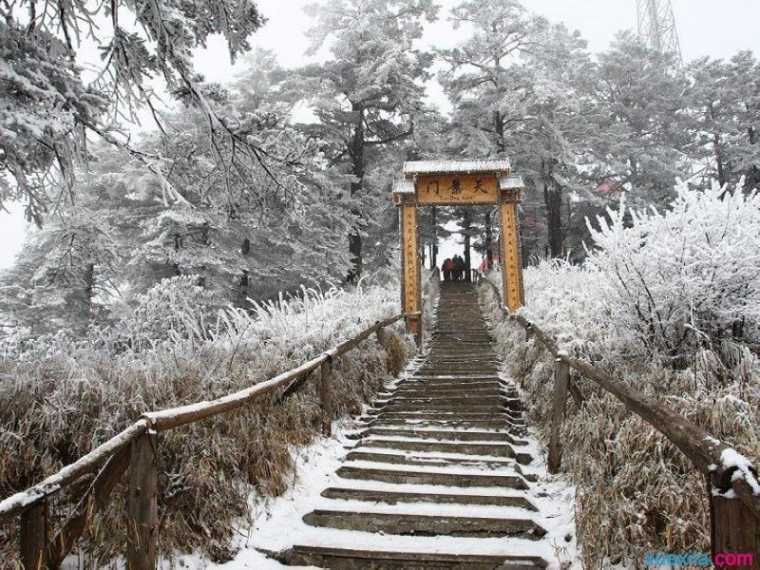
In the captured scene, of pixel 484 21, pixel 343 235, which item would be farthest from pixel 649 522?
pixel 484 21

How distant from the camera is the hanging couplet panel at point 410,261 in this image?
12742 mm

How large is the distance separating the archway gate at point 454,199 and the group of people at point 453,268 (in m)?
16.1

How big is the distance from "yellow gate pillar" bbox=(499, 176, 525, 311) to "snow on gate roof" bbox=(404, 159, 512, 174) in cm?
35

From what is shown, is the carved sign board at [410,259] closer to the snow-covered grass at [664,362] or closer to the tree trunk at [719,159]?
the snow-covered grass at [664,362]

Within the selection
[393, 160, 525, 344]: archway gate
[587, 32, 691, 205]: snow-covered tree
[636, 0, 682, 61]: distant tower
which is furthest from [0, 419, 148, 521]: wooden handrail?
[636, 0, 682, 61]: distant tower

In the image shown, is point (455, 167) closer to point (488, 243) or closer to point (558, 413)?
point (558, 413)

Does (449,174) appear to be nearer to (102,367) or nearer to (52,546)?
(102,367)

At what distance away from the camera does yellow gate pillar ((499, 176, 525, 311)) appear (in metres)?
12.6

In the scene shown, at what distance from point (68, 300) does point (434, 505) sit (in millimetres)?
15442

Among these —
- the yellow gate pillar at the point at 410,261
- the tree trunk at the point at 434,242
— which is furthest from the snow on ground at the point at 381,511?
the tree trunk at the point at 434,242

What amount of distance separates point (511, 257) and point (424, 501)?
934 cm

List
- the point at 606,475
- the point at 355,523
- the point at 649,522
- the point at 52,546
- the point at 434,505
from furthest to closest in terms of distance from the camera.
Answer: the point at 434,505, the point at 355,523, the point at 606,475, the point at 649,522, the point at 52,546

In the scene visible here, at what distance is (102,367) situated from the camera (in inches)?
178

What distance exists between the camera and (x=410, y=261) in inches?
508
